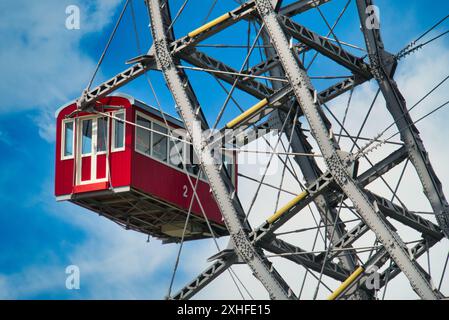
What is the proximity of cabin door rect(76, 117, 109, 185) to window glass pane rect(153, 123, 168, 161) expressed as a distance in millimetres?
1472

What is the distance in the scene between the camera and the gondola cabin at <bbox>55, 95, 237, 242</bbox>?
115 ft

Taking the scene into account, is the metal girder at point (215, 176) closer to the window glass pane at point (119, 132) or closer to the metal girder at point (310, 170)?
the window glass pane at point (119, 132)

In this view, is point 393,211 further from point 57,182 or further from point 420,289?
point 57,182

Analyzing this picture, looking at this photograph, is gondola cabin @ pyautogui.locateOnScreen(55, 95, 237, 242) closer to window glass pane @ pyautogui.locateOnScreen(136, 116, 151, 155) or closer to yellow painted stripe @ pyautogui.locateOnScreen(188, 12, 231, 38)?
window glass pane @ pyautogui.locateOnScreen(136, 116, 151, 155)

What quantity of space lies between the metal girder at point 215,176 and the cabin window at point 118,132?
9.07 feet

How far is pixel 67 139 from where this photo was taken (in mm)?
36188

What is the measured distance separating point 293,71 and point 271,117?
5.90 m

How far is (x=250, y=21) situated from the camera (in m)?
35.8

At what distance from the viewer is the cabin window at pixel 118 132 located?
3519 cm

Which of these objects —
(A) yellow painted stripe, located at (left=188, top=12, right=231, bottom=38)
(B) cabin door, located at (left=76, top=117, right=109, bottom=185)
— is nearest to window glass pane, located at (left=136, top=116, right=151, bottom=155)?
(B) cabin door, located at (left=76, top=117, right=109, bottom=185)

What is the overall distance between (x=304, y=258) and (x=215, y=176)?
3.77 metres

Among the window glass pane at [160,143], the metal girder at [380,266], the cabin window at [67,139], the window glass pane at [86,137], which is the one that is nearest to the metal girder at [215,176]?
the metal girder at [380,266]
